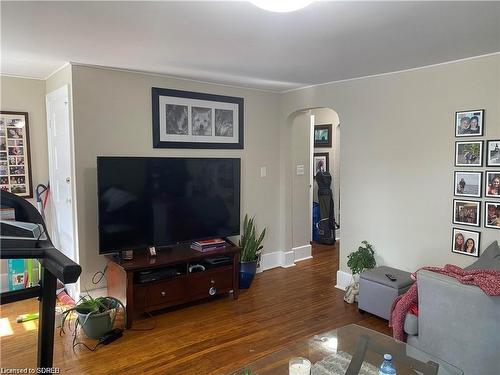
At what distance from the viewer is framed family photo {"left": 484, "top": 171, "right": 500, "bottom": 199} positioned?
2.88 metres

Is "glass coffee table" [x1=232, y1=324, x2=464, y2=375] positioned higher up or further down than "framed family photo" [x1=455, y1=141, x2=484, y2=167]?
further down

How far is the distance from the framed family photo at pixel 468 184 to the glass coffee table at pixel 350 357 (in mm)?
1554

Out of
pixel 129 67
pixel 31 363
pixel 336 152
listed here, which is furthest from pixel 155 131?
pixel 336 152

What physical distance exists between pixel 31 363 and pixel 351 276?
3.02m

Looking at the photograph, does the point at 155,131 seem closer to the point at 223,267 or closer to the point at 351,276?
the point at 223,267

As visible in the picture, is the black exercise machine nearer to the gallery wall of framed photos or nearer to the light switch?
the gallery wall of framed photos

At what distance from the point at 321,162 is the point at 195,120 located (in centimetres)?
315

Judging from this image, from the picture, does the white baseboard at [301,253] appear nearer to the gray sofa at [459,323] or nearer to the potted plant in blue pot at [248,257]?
the potted plant in blue pot at [248,257]

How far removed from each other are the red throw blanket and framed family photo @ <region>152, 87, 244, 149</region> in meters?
2.56

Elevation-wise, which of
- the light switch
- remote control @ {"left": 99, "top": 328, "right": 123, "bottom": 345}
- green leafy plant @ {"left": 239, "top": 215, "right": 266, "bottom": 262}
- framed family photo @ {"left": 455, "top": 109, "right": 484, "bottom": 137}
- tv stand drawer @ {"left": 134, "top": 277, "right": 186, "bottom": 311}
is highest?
framed family photo @ {"left": 455, "top": 109, "right": 484, "bottom": 137}

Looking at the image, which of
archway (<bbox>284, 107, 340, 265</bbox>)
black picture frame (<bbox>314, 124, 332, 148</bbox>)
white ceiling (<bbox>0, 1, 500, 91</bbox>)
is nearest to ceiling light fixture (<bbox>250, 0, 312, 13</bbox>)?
white ceiling (<bbox>0, 1, 500, 91</bbox>)

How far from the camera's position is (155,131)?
149 inches

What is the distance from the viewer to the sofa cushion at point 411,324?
248 centimetres

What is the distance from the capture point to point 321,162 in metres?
6.58
